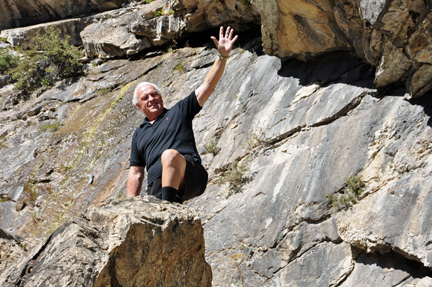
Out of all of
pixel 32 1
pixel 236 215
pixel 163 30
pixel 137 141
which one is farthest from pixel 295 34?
pixel 32 1

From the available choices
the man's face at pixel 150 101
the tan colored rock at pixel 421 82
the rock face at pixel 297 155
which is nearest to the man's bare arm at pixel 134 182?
the man's face at pixel 150 101

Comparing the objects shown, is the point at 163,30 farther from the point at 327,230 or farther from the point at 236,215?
the point at 327,230

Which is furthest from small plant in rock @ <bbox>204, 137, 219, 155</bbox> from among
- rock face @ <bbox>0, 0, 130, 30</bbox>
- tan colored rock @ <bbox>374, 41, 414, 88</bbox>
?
rock face @ <bbox>0, 0, 130, 30</bbox>

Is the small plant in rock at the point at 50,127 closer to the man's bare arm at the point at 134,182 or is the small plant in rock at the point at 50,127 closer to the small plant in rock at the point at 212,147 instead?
the small plant in rock at the point at 212,147

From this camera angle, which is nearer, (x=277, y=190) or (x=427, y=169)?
(x=427, y=169)

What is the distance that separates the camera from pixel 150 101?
4.28 metres

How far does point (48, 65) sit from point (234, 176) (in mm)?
10885

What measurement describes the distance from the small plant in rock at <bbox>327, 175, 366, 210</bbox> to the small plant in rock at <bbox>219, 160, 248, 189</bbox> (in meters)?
1.87

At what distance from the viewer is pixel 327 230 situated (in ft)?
17.8

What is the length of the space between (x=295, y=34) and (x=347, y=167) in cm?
335

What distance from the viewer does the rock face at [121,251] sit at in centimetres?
243

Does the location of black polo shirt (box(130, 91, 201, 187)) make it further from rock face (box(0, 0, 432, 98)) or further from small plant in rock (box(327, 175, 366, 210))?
rock face (box(0, 0, 432, 98))

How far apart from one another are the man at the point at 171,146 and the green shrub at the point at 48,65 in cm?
1085

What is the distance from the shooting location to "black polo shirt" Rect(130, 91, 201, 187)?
3.86m
